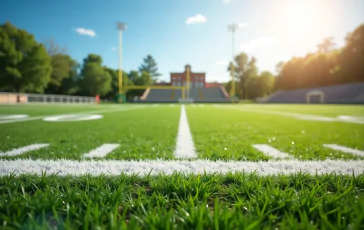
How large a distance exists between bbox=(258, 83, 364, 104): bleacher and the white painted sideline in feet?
121

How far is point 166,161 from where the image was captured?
199cm

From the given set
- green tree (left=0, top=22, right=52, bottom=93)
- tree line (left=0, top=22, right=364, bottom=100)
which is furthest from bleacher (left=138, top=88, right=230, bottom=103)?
green tree (left=0, top=22, right=52, bottom=93)

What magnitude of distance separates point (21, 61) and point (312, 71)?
55069mm

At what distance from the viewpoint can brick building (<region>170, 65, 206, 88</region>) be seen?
224 feet

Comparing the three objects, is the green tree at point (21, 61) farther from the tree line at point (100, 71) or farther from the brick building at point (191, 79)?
the brick building at point (191, 79)

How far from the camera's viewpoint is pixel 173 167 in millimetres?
1782

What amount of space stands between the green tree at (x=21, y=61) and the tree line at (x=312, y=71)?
49442mm

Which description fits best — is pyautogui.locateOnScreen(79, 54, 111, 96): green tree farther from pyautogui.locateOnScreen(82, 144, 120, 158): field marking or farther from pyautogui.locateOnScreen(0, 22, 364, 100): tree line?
pyautogui.locateOnScreen(82, 144, 120, 158): field marking

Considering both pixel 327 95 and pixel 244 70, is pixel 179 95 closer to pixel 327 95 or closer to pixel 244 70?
pixel 244 70

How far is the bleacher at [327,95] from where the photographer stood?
35.7 metres

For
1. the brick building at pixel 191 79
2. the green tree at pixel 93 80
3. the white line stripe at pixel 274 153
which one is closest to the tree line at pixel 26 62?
the green tree at pixel 93 80

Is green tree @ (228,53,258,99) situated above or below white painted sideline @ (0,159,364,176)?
above

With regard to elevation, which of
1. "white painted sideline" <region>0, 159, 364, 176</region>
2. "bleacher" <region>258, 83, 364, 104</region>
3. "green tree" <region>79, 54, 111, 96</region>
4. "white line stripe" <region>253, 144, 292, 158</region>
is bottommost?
"white line stripe" <region>253, 144, 292, 158</region>

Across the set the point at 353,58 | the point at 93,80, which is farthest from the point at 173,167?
the point at 93,80
